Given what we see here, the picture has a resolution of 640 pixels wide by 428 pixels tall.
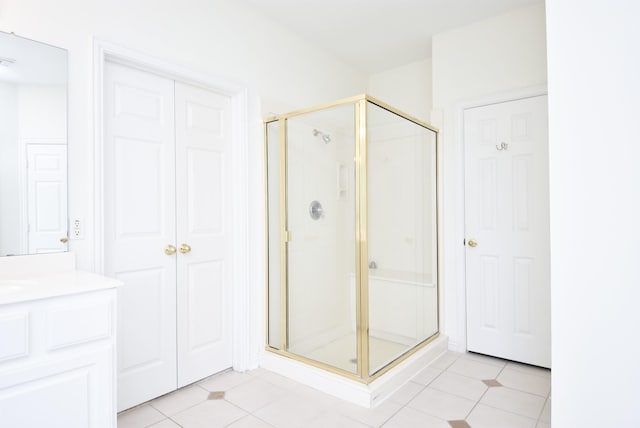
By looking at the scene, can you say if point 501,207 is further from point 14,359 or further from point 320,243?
point 14,359

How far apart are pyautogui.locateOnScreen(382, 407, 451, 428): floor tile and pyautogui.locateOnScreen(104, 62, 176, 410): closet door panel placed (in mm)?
1409

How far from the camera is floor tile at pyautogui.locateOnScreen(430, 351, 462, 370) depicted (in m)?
2.74

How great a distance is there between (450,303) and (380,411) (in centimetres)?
134

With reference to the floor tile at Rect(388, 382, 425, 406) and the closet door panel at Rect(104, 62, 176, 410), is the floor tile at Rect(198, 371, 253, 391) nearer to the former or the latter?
the closet door panel at Rect(104, 62, 176, 410)

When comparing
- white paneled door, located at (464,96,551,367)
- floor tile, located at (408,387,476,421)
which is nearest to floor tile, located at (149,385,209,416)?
floor tile, located at (408,387,476,421)

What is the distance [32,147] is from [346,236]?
5.86 feet

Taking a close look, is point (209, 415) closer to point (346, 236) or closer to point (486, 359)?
point (346, 236)

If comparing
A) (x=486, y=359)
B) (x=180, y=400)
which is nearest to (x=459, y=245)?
(x=486, y=359)

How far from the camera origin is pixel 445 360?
286 centimetres

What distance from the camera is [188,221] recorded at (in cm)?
239

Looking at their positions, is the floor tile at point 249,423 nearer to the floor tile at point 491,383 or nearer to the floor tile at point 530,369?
the floor tile at point 491,383

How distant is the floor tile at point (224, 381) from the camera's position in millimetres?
2371

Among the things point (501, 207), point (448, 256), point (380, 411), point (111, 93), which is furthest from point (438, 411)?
point (111, 93)

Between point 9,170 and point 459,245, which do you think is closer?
point 9,170
